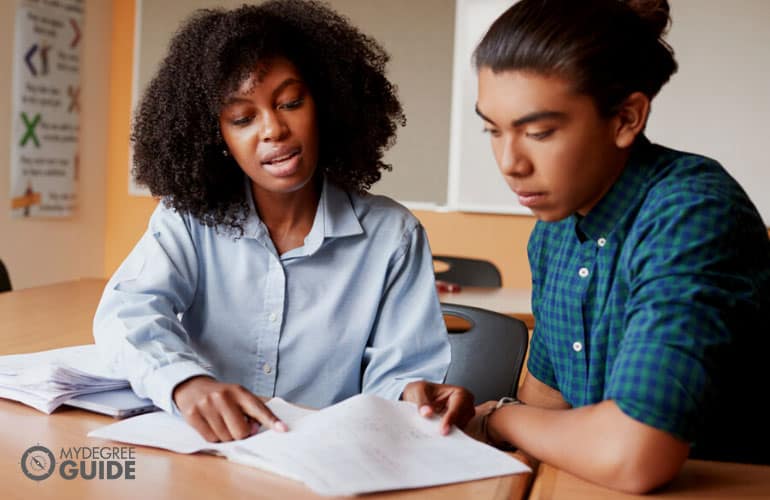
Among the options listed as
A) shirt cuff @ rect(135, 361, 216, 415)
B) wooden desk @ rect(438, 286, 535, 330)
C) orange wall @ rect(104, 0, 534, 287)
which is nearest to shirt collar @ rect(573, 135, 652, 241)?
shirt cuff @ rect(135, 361, 216, 415)

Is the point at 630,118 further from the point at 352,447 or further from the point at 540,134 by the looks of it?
the point at 352,447

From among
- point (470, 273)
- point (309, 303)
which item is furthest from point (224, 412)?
point (470, 273)

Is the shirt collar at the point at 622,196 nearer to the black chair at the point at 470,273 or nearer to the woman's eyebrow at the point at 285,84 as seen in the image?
the woman's eyebrow at the point at 285,84

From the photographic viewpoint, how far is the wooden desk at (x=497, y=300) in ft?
8.24

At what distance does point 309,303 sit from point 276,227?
16 centimetres

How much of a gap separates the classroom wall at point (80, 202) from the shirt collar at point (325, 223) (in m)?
3.09

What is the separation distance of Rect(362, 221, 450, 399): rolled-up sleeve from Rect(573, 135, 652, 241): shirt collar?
1.18ft

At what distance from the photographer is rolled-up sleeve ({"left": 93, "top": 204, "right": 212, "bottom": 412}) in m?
1.20

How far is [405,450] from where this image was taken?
1.02 meters

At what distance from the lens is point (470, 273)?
134 inches

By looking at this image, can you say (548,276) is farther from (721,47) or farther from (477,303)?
(721,47)

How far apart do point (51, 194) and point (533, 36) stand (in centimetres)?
391

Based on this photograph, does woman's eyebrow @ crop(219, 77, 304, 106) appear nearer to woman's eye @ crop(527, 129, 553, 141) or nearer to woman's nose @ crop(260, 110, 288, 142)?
woman's nose @ crop(260, 110, 288, 142)

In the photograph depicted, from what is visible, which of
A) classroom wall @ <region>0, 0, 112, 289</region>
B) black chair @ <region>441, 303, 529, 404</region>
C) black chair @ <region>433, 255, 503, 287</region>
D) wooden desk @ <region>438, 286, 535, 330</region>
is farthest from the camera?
classroom wall @ <region>0, 0, 112, 289</region>
